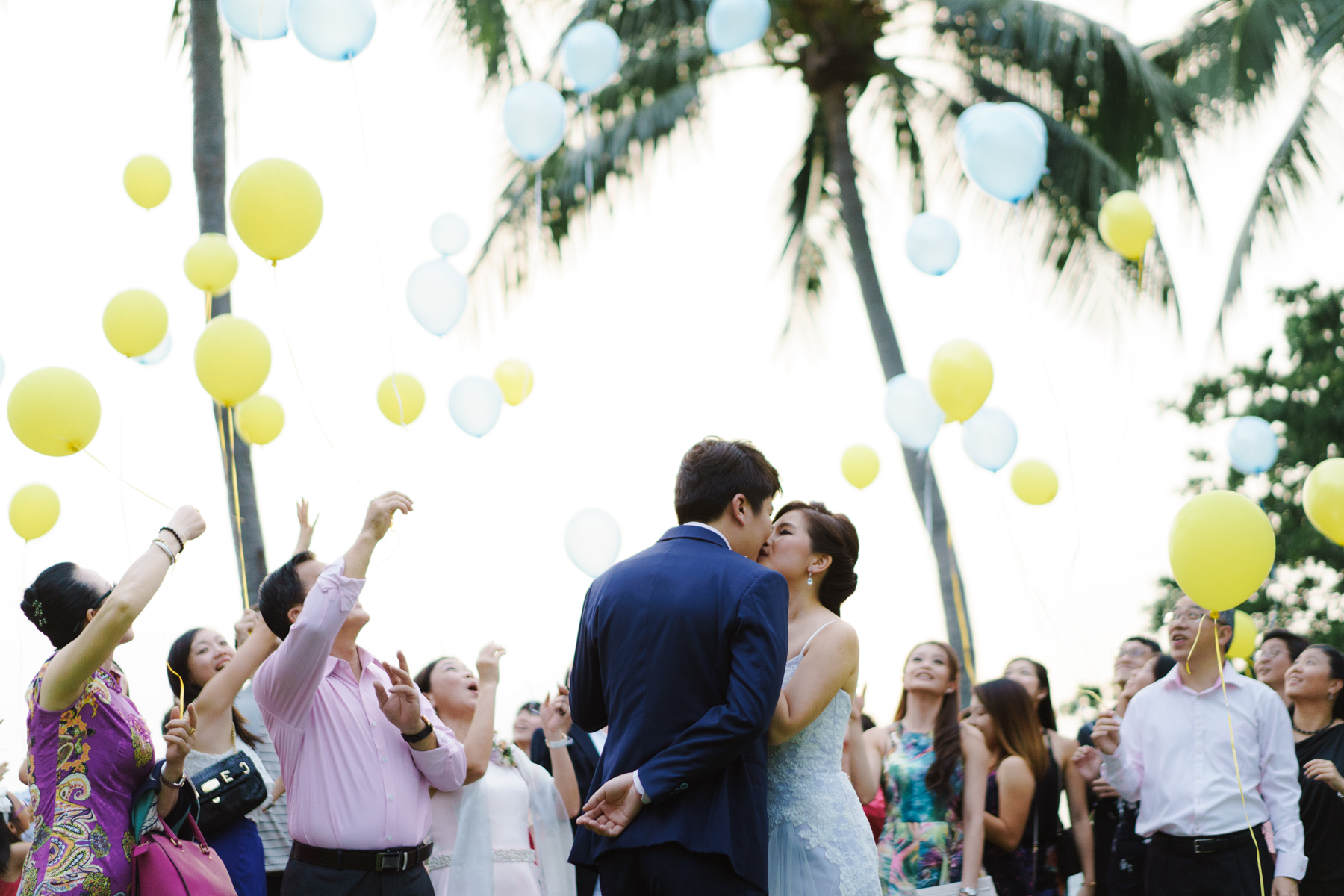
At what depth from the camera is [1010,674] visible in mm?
5820

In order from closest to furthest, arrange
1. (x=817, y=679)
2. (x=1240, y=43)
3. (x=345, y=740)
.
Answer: (x=817, y=679)
(x=345, y=740)
(x=1240, y=43)

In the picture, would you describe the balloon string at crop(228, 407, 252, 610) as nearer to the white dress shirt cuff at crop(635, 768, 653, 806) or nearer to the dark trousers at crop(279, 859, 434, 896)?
the dark trousers at crop(279, 859, 434, 896)

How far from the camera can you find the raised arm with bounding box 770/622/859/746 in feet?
9.29

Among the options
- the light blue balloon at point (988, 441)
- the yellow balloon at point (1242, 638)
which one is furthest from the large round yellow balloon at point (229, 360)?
the yellow balloon at point (1242, 638)

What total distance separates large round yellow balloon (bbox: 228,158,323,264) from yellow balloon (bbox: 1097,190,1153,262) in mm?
4422

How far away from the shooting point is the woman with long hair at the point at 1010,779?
4938 mm

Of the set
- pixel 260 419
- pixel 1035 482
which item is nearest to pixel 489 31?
pixel 260 419

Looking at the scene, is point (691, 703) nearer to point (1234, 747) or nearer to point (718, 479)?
point (718, 479)

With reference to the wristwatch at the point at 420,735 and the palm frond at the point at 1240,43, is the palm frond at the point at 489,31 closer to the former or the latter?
the palm frond at the point at 1240,43

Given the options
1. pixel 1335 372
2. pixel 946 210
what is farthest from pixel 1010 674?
pixel 1335 372

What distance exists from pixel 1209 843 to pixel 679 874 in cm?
300

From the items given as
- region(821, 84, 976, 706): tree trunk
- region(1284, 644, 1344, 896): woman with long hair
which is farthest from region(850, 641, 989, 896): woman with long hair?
region(821, 84, 976, 706): tree trunk

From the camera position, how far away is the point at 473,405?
659 centimetres

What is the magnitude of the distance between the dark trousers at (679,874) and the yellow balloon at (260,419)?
414 centimetres
